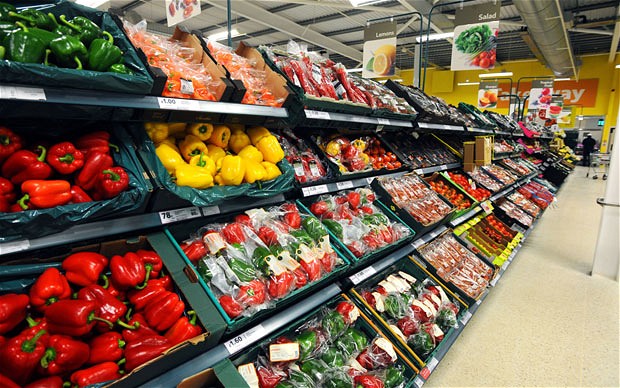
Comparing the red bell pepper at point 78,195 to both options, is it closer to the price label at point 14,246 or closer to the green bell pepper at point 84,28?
the price label at point 14,246

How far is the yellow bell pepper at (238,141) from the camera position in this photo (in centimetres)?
210

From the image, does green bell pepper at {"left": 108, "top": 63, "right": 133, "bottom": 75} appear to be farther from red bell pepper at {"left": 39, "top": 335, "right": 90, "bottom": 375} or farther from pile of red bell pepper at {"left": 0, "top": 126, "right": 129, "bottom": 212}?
red bell pepper at {"left": 39, "top": 335, "right": 90, "bottom": 375}

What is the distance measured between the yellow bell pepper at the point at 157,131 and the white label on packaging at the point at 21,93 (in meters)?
0.58

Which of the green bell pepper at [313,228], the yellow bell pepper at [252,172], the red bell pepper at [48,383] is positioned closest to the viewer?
the red bell pepper at [48,383]

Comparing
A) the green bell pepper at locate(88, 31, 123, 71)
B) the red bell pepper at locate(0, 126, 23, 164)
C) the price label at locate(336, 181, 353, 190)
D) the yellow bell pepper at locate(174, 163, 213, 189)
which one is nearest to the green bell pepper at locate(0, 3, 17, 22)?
the green bell pepper at locate(88, 31, 123, 71)

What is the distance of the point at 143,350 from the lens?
123cm

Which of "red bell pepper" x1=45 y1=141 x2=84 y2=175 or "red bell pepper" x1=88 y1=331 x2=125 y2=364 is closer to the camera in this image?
"red bell pepper" x1=88 y1=331 x2=125 y2=364

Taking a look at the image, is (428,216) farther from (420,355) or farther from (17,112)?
(17,112)

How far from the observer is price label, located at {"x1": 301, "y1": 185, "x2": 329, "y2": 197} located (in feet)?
7.60

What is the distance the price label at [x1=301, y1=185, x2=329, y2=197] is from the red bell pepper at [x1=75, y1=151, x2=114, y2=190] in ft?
3.86

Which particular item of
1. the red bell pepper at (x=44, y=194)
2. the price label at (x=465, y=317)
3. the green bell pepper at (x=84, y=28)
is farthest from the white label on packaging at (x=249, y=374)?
the price label at (x=465, y=317)

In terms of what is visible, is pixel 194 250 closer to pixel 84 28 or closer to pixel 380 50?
pixel 84 28

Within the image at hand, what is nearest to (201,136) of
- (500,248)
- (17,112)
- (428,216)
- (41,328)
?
(17,112)

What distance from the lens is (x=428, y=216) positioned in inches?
123
